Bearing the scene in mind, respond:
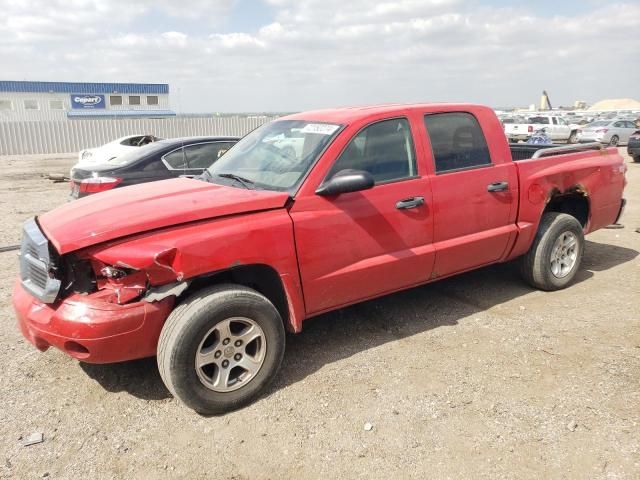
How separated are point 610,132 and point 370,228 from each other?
1089 inches

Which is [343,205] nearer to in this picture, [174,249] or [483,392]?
[174,249]

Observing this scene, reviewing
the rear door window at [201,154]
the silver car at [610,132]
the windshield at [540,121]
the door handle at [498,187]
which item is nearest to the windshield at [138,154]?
the rear door window at [201,154]

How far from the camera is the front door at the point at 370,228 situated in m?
3.55

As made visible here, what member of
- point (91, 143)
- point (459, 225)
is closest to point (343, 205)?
point (459, 225)

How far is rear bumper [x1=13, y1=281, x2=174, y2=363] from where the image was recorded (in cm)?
299

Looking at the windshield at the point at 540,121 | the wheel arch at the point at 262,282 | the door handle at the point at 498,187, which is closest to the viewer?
the wheel arch at the point at 262,282

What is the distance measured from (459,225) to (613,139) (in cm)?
2682

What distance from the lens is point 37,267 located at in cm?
326

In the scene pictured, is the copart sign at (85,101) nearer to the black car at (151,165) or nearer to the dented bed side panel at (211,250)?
the black car at (151,165)

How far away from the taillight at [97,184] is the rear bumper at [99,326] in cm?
388

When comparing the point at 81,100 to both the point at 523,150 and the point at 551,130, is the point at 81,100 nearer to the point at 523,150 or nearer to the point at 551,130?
the point at 551,130

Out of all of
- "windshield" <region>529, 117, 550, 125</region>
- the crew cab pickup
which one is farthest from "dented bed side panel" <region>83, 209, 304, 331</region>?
"windshield" <region>529, 117, 550, 125</region>

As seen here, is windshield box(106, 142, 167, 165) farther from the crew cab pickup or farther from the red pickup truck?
the crew cab pickup

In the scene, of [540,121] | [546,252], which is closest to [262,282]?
[546,252]
